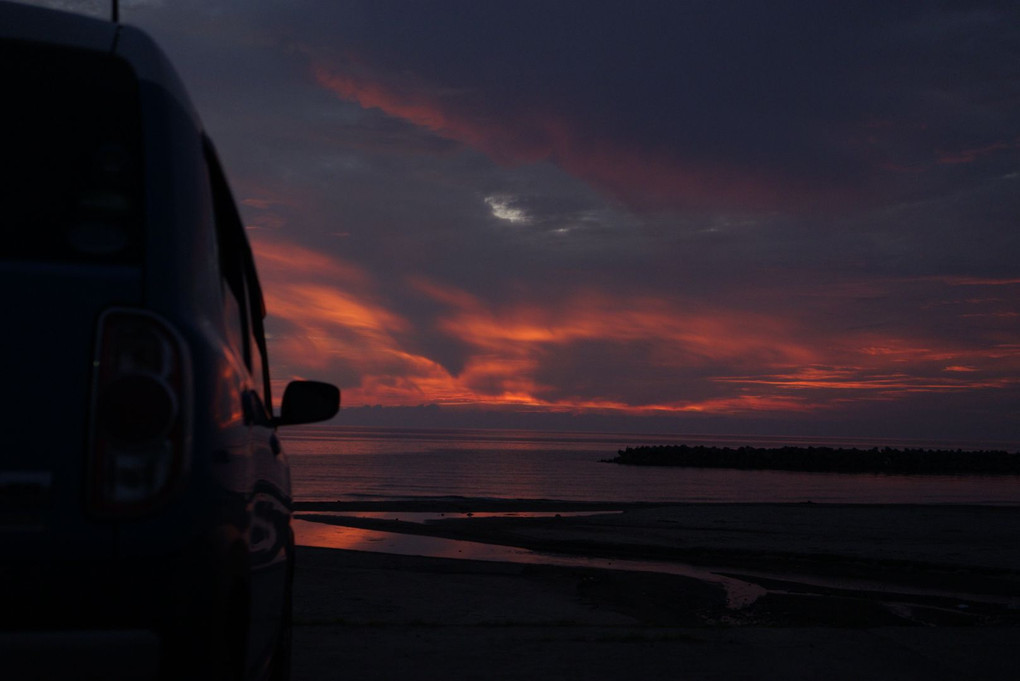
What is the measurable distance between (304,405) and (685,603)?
34.0 feet

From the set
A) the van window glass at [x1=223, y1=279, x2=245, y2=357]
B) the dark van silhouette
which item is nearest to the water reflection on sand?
the van window glass at [x1=223, y1=279, x2=245, y2=357]

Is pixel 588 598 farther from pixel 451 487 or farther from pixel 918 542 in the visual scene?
pixel 451 487

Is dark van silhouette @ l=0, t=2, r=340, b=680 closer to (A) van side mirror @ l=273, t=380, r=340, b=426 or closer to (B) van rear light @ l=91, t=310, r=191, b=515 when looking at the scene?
(B) van rear light @ l=91, t=310, r=191, b=515

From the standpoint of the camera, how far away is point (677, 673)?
5652 mm

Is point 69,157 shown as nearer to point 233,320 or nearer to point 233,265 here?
point 233,320

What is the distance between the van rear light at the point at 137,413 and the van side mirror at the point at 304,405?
169cm

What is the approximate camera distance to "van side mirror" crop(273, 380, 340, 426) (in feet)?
11.4

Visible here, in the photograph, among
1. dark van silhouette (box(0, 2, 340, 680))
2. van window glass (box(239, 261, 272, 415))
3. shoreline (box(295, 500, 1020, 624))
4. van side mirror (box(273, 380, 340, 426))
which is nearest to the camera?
dark van silhouette (box(0, 2, 340, 680))

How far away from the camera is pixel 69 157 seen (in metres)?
1.93

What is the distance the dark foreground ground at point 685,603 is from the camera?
5.96m

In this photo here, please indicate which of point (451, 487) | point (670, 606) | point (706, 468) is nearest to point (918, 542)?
point (670, 606)

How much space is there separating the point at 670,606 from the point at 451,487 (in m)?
37.7

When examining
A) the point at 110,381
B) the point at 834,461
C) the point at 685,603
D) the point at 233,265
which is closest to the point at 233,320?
the point at 233,265

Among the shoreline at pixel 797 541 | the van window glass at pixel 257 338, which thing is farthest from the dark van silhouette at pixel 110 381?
the shoreline at pixel 797 541
